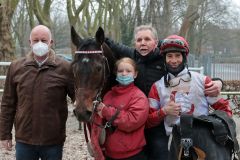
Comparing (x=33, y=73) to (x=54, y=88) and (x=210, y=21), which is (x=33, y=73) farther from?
(x=210, y=21)

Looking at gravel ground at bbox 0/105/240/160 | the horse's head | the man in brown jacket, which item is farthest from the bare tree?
the horse's head

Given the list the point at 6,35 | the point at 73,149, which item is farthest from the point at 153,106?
the point at 6,35

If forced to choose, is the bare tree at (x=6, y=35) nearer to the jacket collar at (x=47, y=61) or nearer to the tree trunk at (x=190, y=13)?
the tree trunk at (x=190, y=13)

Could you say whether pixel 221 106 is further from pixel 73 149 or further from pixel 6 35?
pixel 6 35

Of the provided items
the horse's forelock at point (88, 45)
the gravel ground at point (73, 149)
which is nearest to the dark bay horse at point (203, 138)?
the horse's forelock at point (88, 45)

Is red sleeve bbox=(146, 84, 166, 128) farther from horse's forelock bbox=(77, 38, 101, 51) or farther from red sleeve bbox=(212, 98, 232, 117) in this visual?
horse's forelock bbox=(77, 38, 101, 51)

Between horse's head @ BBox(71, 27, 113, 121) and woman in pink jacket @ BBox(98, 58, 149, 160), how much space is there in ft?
0.39

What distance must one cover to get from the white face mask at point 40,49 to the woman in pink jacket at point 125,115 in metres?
0.63

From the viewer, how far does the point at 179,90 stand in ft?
9.09

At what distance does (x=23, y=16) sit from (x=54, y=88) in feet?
116

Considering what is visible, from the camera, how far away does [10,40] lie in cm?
1227

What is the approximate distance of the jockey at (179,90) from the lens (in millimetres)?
2748

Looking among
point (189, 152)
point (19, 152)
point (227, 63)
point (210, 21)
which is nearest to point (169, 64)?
point (189, 152)

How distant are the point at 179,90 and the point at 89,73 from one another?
0.68 m
